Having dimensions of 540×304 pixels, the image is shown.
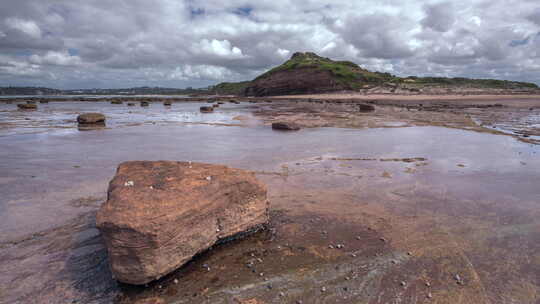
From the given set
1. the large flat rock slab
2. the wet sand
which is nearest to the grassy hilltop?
the wet sand

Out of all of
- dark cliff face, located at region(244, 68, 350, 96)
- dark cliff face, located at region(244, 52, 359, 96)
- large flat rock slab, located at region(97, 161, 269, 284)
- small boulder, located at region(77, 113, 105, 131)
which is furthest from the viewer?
dark cliff face, located at region(244, 68, 350, 96)

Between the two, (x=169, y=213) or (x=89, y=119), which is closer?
(x=169, y=213)

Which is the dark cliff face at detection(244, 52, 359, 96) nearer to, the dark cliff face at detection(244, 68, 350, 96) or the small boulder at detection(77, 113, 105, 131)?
the dark cliff face at detection(244, 68, 350, 96)

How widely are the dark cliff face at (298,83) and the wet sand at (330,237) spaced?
75863mm

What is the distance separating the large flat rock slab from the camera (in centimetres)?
365

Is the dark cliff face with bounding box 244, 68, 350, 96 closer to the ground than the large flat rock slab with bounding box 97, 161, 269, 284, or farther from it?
farther from it

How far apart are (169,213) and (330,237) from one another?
2730 millimetres

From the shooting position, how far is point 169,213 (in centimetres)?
394

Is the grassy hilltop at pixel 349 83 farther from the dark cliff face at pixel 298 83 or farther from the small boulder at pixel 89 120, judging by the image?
the small boulder at pixel 89 120

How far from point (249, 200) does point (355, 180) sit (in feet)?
12.8

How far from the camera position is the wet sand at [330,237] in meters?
3.71

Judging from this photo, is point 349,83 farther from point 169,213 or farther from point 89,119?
point 169,213

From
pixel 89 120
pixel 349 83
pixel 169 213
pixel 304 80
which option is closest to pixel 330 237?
pixel 169 213

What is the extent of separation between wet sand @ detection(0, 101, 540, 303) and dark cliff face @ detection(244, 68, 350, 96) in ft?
249
